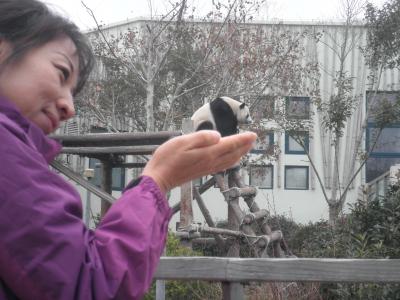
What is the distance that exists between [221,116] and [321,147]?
9.68m

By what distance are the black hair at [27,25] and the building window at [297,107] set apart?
1405 centimetres

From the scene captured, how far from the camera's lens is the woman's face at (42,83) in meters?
1.01

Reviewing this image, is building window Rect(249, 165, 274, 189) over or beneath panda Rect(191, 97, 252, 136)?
beneath

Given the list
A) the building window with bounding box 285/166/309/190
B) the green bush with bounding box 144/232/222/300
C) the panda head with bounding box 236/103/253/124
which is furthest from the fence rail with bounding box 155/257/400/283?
the building window with bounding box 285/166/309/190

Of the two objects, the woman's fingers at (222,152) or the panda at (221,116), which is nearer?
the woman's fingers at (222,152)

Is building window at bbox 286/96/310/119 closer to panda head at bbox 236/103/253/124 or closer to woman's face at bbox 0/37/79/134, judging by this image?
panda head at bbox 236/103/253/124

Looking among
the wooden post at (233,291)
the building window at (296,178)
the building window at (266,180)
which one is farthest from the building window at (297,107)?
the wooden post at (233,291)

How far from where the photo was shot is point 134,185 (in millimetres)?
995

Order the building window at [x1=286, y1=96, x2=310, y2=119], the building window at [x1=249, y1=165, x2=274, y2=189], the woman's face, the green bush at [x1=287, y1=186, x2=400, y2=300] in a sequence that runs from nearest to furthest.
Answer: the woman's face
the green bush at [x1=287, y1=186, x2=400, y2=300]
the building window at [x1=286, y1=96, x2=310, y2=119]
the building window at [x1=249, y1=165, x2=274, y2=189]

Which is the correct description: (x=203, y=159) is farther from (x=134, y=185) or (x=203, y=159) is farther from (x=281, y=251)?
(x=281, y=251)

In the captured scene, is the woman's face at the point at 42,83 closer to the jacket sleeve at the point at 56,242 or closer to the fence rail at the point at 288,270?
the jacket sleeve at the point at 56,242

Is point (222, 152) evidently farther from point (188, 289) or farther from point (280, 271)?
point (188, 289)

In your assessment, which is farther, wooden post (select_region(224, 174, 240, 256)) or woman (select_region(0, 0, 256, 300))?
wooden post (select_region(224, 174, 240, 256))

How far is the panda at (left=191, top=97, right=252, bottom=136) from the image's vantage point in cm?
952
